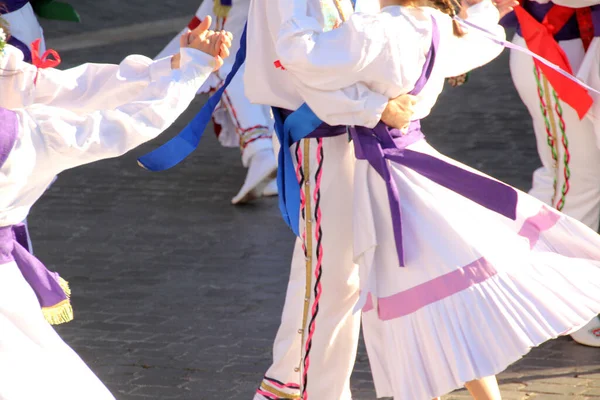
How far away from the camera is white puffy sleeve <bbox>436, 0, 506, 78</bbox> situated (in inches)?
149

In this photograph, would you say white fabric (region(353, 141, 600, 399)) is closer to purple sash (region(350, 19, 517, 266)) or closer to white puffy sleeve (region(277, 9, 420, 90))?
purple sash (region(350, 19, 517, 266))

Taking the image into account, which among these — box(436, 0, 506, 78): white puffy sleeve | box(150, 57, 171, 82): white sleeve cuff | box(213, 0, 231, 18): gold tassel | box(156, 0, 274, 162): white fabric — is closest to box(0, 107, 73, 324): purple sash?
box(150, 57, 171, 82): white sleeve cuff

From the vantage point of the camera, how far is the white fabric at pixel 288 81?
3480mm

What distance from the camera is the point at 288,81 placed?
12.3 ft

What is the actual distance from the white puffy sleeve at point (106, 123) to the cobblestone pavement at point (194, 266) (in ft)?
4.85

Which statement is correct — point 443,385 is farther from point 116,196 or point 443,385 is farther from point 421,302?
point 116,196

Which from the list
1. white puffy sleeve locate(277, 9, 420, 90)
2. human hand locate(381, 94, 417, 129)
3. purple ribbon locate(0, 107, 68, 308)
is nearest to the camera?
purple ribbon locate(0, 107, 68, 308)

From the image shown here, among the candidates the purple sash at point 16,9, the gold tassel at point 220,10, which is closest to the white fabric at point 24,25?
the purple sash at point 16,9

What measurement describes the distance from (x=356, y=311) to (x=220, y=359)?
1.25 metres

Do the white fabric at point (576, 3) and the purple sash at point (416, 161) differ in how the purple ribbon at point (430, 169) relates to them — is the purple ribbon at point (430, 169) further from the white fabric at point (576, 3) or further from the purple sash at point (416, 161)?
the white fabric at point (576, 3)

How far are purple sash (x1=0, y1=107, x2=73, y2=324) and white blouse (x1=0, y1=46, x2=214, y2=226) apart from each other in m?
0.06

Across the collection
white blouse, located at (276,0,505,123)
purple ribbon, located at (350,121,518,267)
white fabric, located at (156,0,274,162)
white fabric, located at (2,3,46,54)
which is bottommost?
white fabric, located at (156,0,274,162)

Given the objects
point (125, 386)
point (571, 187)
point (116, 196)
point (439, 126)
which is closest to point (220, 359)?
point (125, 386)

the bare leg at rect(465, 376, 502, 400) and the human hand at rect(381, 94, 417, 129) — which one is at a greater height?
the human hand at rect(381, 94, 417, 129)
